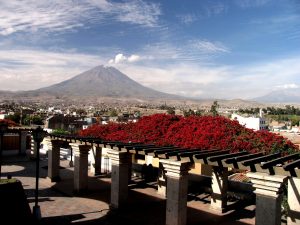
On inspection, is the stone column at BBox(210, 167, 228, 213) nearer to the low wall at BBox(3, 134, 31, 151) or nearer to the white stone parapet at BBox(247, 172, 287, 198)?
the white stone parapet at BBox(247, 172, 287, 198)

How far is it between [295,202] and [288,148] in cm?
572

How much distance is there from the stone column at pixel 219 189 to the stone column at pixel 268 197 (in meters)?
5.82

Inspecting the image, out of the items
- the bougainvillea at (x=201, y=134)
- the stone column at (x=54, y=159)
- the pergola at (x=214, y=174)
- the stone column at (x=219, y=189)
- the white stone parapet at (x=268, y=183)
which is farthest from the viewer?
the stone column at (x=54, y=159)

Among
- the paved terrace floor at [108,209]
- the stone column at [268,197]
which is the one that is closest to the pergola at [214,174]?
the stone column at [268,197]

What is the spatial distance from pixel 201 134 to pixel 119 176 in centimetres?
575

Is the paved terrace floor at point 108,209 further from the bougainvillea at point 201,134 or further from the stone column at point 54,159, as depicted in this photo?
the bougainvillea at point 201,134

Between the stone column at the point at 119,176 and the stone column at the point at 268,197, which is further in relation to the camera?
the stone column at the point at 119,176

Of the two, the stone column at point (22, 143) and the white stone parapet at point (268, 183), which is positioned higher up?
the white stone parapet at point (268, 183)

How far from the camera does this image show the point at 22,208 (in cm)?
1091

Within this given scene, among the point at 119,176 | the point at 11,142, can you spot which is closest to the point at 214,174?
the point at 119,176

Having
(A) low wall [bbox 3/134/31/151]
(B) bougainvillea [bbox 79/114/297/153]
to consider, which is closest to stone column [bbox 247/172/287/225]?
(B) bougainvillea [bbox 79/114/297/153]

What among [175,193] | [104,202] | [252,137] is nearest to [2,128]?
[104,202]

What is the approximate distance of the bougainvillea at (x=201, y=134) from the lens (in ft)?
50.2

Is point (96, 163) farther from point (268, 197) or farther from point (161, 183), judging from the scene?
point (268, 197)
